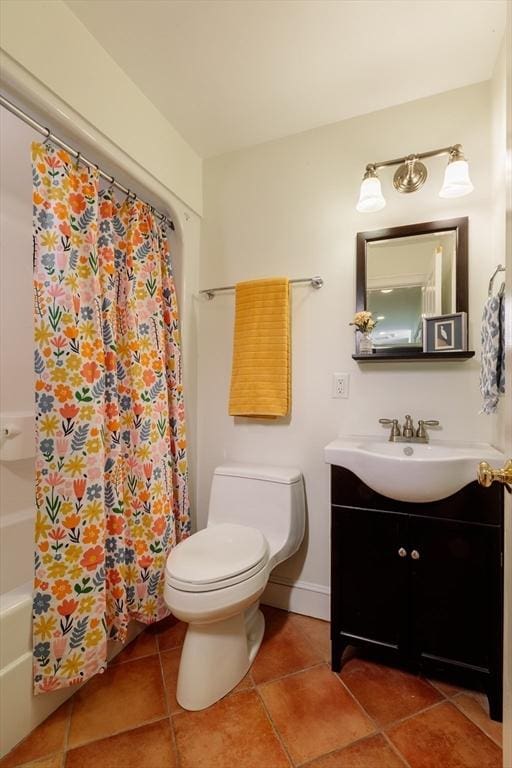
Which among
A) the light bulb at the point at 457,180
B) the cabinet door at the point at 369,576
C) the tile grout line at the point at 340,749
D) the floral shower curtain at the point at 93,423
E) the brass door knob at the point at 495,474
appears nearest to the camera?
the brass door knob at the point at 495,474

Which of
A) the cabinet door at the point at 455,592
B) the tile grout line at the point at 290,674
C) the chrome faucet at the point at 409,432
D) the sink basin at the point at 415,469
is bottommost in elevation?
the tile grout line at the point at 290,674

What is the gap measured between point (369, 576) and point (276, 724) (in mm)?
552

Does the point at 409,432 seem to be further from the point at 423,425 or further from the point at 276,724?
the point at 276,724

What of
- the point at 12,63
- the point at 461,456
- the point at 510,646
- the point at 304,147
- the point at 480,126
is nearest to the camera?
the point at 510,646

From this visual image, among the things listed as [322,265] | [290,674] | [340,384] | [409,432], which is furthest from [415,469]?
[322,265]

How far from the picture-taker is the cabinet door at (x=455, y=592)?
1.16 meters

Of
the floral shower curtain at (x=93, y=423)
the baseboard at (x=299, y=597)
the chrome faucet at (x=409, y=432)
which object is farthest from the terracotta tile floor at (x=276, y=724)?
the chrome faucet at (x=409, y=432)

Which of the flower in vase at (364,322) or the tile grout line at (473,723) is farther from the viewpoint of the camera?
the flower in vase at (364,322)

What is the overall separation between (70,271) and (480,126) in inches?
69.3

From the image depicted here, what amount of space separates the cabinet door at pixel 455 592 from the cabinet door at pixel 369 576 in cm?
5

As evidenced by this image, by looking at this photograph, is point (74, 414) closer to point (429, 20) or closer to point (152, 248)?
point (152, 248)

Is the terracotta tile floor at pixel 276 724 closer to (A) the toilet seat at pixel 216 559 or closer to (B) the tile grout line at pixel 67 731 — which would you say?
(B) the tile grout line at pixel 67 731

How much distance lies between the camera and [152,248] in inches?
63.8

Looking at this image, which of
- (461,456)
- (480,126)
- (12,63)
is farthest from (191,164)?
(461,456)
